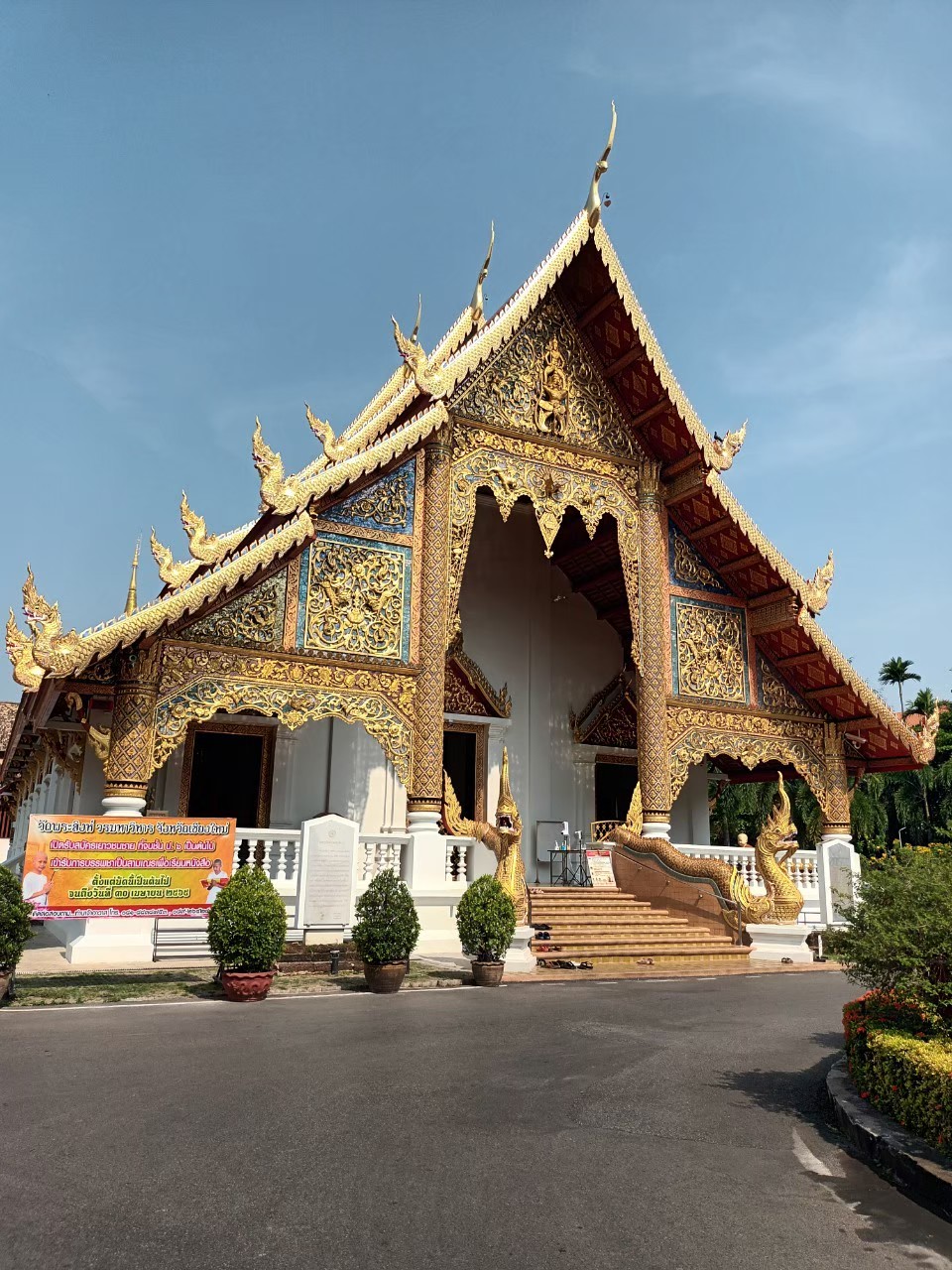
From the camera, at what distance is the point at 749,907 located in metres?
11.6

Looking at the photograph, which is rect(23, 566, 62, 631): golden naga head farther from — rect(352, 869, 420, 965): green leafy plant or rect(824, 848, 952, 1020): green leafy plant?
rect(824, 848, 952, 1020): green leafy plant

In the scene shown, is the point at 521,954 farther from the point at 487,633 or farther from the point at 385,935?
the point at 487,633

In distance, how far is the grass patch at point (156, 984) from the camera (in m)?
7.00

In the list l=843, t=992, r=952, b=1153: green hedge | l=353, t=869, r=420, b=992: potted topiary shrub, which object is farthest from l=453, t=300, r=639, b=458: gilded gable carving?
l=843, t=992, r=952, b=1153: green hedge

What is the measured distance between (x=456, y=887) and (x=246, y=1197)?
8.03m

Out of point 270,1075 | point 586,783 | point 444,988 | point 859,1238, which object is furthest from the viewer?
point 586,783

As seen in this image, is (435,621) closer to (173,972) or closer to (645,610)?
(645,610)

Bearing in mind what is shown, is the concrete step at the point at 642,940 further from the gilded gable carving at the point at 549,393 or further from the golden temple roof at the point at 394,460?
the gilded gable carving at the point at 549,393

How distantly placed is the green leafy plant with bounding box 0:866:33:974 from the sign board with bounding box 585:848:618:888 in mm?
8401

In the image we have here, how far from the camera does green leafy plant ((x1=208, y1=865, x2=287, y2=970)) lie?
24.1 ft

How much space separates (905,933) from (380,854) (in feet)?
24.3

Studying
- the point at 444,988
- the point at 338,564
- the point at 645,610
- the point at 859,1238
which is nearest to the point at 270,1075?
the point at 859,1238

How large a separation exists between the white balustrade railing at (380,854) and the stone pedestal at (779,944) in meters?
4.37

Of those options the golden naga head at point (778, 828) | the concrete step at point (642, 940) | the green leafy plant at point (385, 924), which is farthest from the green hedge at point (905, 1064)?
the golden naga head at point (778, 828)
